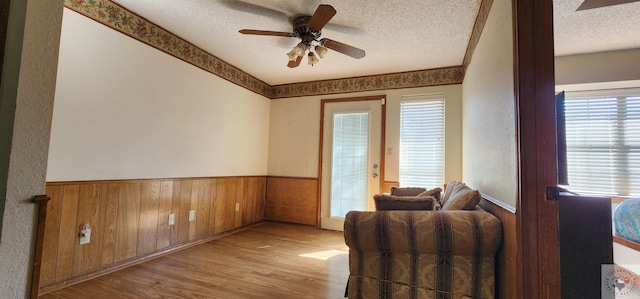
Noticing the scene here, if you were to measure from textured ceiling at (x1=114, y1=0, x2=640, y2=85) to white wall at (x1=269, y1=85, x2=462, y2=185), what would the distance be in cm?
54

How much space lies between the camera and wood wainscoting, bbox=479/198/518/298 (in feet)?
4.08

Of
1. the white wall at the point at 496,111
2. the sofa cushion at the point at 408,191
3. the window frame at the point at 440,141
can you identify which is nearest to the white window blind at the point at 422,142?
the window frame at the point at 440,141

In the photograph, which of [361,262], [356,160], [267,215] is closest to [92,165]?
[361,262]

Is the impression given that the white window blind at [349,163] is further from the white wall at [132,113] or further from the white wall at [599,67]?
the white wall at [599,67]

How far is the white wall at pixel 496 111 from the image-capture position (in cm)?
133

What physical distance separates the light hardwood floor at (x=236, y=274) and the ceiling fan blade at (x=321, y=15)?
84.0 inches

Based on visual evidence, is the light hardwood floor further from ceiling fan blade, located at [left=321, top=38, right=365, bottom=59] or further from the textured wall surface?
ceiling fan blade, located at [left=321, top=38, right=365, bottom=59]

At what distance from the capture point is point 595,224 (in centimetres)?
116

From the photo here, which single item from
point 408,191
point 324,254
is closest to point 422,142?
point 408,191

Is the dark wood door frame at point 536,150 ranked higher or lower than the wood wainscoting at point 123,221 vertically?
higher

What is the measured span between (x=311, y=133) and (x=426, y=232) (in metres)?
3.02

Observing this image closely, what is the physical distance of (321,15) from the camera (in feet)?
6.60

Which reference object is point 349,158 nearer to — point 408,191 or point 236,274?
point 408,191

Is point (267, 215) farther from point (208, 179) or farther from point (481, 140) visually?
point (481, 140)
